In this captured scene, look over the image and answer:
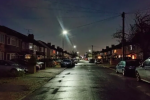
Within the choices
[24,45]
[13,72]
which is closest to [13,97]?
[13,72]

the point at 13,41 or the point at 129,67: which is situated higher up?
the point at 13,41

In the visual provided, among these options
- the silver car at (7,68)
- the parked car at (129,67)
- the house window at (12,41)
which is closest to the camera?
the silver car at (7,68)

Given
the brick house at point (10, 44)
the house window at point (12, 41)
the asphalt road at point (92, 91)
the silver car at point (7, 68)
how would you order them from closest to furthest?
the asphalt road at point (92, 91)
the silver car at point (7, 68)
the brick house at point (10, 44)
the house window at point (12, 41)

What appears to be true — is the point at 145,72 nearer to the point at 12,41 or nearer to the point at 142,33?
the point at 142,33

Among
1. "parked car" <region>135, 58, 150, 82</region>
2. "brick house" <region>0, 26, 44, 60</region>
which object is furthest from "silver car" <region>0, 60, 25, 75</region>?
"brick house" <region>0, 26, 44, 60</region>

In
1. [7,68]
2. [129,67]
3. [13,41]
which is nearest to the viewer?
[7,68]

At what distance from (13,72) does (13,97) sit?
9.53 metres

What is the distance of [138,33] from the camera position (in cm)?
2861

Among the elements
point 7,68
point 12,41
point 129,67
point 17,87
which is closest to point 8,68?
point 7,68

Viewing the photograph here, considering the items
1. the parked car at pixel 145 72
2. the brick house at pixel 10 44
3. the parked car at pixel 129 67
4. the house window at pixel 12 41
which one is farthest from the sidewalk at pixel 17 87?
the house window at pixel 12 41

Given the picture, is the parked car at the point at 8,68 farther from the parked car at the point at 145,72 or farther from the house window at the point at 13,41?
→ the house window at the point at 13,41

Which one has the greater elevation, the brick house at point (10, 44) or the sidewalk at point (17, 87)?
the brick house at point (10, 44)

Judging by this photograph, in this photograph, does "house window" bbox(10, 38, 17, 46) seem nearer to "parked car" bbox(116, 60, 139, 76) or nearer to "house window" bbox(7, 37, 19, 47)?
"house window" bbox(7, 37, 19, 47)

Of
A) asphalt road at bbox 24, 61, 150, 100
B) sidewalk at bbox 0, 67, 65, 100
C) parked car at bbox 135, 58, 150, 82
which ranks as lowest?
asphalt road at bbox 24, 61, 150, 100
